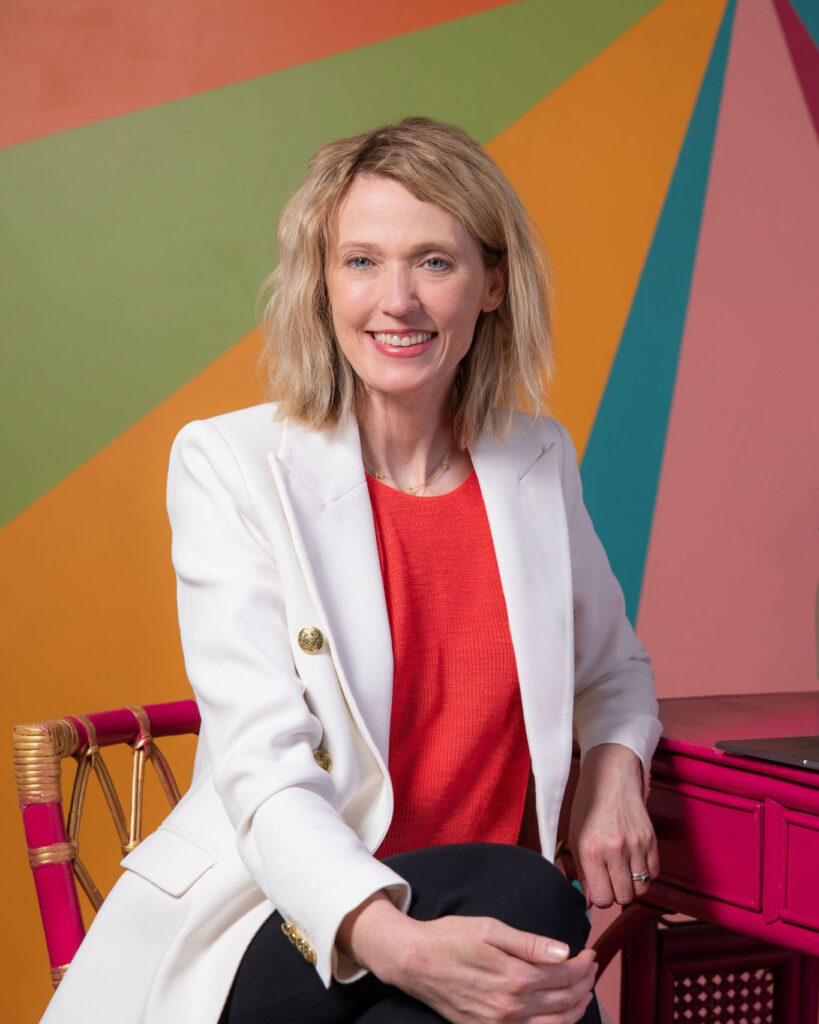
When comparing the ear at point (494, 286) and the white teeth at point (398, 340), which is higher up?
the ear at point (494, 286)

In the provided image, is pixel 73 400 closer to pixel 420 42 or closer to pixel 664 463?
pixel 420 42

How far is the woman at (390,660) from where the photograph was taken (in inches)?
44.6

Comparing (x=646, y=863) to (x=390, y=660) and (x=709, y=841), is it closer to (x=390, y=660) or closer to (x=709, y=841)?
(x=709, y=841)

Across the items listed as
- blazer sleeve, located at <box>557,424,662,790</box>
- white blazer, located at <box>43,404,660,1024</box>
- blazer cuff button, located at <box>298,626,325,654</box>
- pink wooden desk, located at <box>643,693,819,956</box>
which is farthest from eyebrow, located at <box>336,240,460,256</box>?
pink wooden desk, located at <box>643,693,819,956</box>

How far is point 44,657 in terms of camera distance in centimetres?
237

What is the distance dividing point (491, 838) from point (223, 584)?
0.45 metres

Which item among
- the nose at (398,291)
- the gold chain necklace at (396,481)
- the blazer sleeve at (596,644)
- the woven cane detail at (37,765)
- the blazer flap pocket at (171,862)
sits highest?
the nose at (398,291)

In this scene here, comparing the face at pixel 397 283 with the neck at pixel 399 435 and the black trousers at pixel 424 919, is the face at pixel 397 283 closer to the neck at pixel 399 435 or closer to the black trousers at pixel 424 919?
the neck at pixel 399 435

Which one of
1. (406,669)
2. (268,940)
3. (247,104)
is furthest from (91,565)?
(268,940)

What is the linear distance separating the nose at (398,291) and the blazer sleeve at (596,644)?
0.34 m

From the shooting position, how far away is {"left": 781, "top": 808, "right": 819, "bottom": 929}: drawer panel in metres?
1.33

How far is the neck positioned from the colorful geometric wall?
2.97ft

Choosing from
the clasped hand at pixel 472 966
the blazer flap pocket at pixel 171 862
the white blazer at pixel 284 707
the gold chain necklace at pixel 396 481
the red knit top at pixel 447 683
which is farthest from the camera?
the gold chain necklace at pixel 396 481

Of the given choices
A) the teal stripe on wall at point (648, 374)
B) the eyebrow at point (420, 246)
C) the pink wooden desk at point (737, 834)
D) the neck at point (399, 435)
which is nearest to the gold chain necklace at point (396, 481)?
the neck at point (399, 435)
